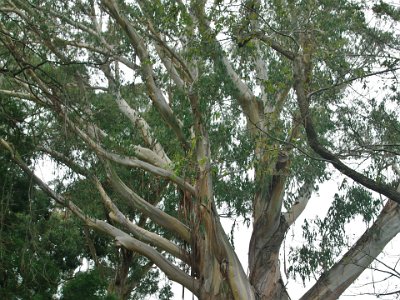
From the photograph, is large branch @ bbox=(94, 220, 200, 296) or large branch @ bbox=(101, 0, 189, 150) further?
large branch @ bbox=(94, 220, 200, 296)

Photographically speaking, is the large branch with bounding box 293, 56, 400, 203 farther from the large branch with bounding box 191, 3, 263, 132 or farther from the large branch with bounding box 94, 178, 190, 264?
the large branch with bounding box 94, 178, 190, 264

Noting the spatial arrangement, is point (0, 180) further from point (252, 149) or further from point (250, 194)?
point (250, 194)

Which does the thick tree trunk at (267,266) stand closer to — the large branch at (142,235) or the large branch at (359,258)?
the large branch at (359,258)

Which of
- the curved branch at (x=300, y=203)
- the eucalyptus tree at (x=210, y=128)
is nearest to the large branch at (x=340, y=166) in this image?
the eucalyptus tree at (x=210, y=128)

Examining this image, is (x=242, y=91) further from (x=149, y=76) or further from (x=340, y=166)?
(x=340, y=166)

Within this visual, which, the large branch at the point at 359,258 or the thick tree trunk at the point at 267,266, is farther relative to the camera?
the thick tree trunk at the point at 267,266

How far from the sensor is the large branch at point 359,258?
479 inches

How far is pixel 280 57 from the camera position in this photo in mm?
12789

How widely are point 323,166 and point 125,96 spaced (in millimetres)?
3912

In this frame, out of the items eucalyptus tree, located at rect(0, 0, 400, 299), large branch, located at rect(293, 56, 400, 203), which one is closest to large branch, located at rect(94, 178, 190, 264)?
eucalyptus tree, located at rect(0, 0, 400, 299)

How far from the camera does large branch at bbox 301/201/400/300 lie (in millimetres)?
12164

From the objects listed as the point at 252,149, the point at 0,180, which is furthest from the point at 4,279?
the point at 252,149

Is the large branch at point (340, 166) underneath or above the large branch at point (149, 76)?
underneath

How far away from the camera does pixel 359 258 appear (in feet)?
40.4
